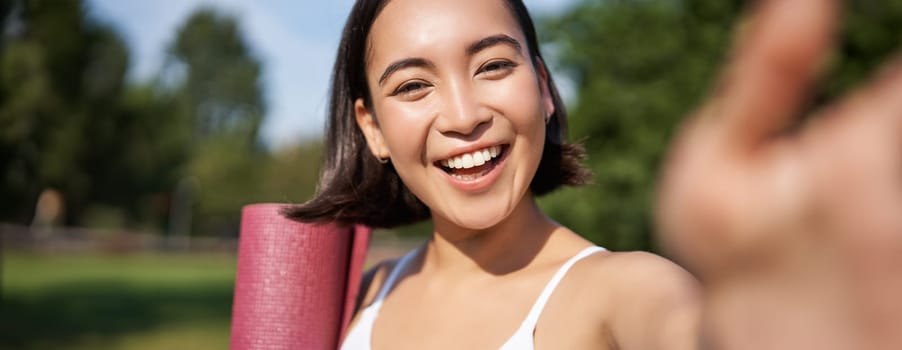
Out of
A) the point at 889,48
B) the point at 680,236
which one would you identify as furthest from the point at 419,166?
the point at 889,48

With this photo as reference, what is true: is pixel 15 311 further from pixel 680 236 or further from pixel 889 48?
pixel 680 236

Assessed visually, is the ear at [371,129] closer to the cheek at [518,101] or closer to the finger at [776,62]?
the cheek at [518,101]

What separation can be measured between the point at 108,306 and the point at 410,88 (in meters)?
17.6

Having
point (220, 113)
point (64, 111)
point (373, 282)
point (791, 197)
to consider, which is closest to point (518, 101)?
point (373, 282)

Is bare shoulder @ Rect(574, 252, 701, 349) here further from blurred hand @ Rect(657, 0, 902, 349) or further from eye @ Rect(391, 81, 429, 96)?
eye @ Rect(391, 81, 429, 96)

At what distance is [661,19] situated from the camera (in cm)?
1777

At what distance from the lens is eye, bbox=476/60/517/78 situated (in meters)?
1.88

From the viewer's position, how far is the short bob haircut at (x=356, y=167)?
2.39 metres

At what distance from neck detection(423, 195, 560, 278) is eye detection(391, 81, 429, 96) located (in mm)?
431

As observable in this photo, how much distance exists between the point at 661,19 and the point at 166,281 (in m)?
16.2

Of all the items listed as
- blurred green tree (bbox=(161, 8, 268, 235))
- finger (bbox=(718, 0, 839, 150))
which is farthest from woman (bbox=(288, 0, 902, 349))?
blurred green tree (bbox=(161, 8, 268, 235))

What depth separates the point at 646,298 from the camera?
143 cm

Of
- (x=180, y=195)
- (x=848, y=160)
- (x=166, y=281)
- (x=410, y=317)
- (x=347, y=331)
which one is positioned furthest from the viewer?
(x=180, y=195)

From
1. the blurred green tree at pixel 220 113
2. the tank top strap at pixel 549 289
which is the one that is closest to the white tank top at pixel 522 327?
the tank top strap at pixel 549 289
